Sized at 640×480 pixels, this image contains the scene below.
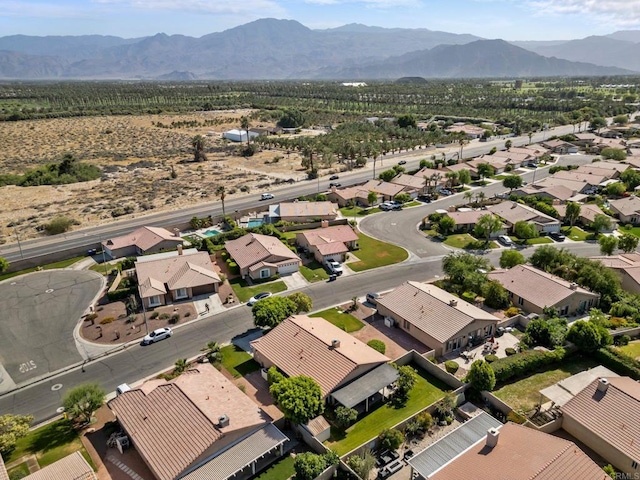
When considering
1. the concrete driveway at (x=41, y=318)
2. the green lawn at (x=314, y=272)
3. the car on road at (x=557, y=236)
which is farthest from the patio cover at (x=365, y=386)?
the car on road at (x=557, y=236)

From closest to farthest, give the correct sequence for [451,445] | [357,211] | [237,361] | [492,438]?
[492,438] → [451,445] → [237,361] → [357,211]

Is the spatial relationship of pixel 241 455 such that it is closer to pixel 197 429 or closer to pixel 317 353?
pixel 197 429

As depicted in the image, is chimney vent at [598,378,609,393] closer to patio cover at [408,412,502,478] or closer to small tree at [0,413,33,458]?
patio cover at [408,412,502,478]

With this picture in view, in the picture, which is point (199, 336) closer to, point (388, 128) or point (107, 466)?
point (107, 466)

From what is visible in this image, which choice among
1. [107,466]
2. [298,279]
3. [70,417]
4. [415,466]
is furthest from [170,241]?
[415,466]

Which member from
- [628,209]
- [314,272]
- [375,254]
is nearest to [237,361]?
[314,272]

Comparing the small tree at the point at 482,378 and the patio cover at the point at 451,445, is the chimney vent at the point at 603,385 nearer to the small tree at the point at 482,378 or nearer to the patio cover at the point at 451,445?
the small tree at the point at 482,378
